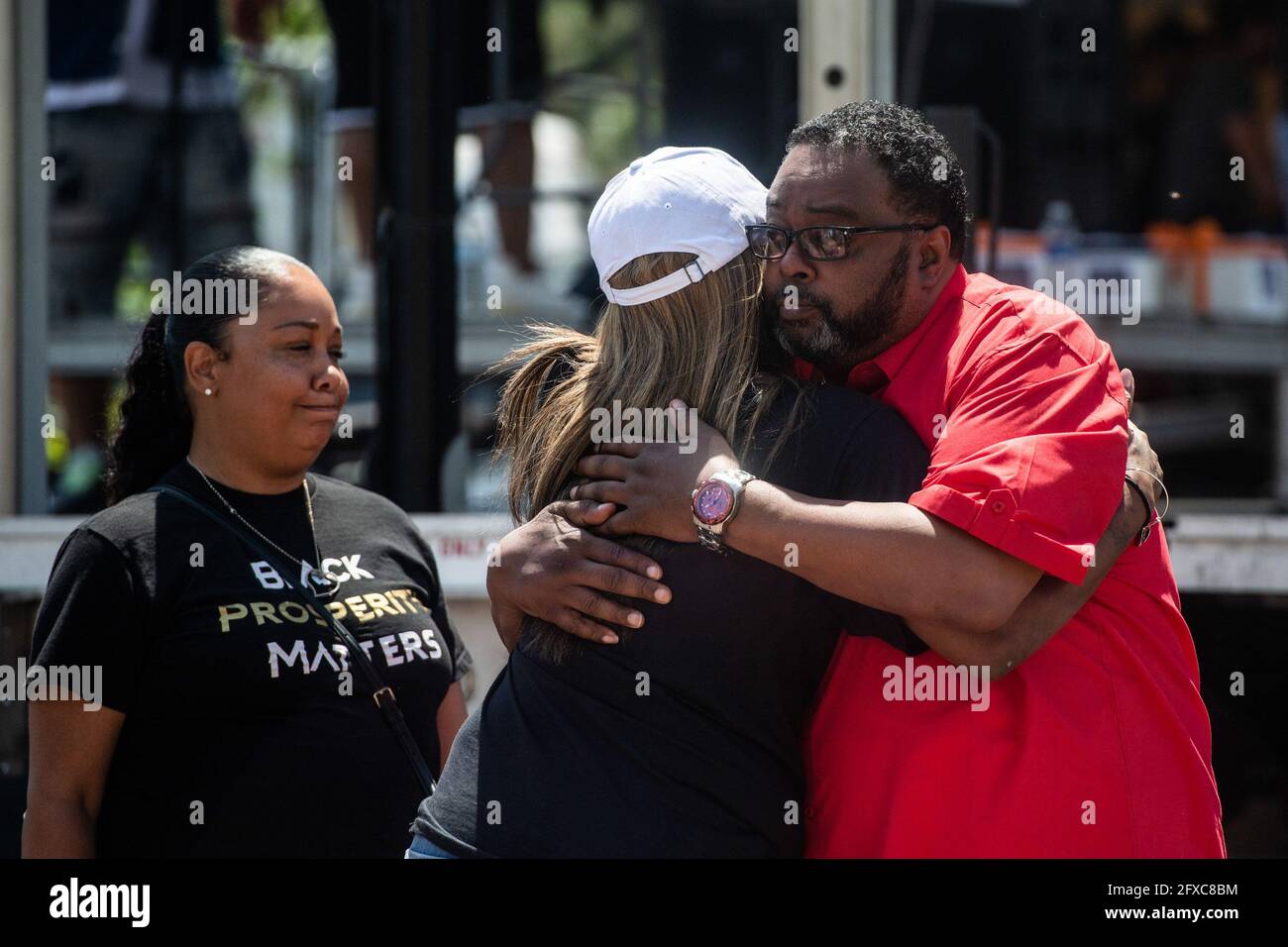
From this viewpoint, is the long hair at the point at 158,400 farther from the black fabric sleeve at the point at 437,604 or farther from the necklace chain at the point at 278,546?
the black fabric sleeve at the point at 437,604

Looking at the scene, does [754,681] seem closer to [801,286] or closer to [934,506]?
[934,506]

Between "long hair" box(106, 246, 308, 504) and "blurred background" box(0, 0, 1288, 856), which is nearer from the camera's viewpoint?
"long hair" box(106, 246, 308, 504)

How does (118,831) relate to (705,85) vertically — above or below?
below

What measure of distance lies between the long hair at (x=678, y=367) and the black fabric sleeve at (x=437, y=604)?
2.99 ft

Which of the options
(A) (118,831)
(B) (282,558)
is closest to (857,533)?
(B) (282,558)

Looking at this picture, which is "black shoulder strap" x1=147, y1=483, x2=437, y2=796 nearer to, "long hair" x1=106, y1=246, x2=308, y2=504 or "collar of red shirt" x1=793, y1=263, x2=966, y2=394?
"long hair" x1=106, y1=246, x2=308, y2=504

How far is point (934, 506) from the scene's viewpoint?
1.84 m

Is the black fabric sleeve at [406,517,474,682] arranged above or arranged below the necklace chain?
below

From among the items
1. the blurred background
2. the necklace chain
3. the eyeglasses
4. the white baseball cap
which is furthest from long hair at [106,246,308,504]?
the blurred background

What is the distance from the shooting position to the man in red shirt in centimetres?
184

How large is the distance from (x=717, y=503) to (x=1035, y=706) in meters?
0.54

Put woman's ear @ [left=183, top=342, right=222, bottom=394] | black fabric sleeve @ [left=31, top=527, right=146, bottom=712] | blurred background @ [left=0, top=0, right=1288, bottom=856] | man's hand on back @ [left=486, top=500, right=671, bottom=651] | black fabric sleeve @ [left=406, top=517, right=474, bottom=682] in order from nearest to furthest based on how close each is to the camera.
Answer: man's hand on back @ [left=486, top=500, right=671, bottom=651] < black fabric sleeve @ [left=31, top=527, right=146, bottom=712] < woman's ear @ [left=183, top=342, right=222, bottom=394] < black fabric sleeve @ [left=406, top=517, right=474, bottom=682] < blurred background @ [left=0, top=0, right=1288, bottom=856]

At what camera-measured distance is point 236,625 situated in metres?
2.58

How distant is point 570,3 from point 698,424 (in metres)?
7.05
